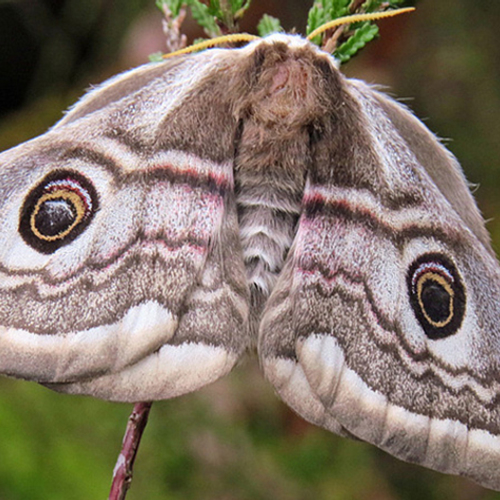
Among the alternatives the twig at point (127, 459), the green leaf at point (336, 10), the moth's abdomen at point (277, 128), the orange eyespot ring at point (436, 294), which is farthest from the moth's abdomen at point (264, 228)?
the green leaf at point (336, 10)

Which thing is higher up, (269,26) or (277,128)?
(269,26)

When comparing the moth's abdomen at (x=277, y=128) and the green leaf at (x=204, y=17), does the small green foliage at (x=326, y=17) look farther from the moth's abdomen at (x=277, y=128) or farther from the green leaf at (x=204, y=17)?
the moth's abdomen at (x=277, y=128)

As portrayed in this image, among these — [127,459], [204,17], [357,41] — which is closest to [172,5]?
[204,17]

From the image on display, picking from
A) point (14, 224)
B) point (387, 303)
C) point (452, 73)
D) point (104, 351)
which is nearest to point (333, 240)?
point (387, 303)

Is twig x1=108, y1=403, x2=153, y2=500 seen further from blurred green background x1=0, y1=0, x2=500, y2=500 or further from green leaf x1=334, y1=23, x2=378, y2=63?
blurred green background x1=0, y1=0, x2=500, y2=500

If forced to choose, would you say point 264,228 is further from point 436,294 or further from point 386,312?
point 436,294

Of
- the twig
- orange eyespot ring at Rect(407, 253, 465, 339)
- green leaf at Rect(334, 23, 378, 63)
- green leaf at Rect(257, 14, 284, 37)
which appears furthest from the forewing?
green leaf at Rect(257, 14, 284, 37)
